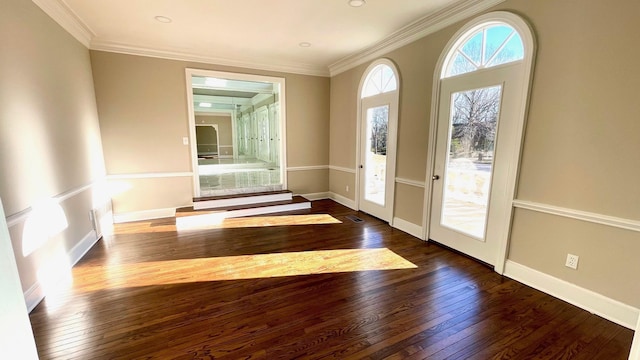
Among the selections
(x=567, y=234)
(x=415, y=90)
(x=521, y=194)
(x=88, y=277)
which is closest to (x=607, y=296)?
(x=567, y=234)

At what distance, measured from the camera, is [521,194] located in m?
2.55

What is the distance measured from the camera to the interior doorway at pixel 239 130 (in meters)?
4.98

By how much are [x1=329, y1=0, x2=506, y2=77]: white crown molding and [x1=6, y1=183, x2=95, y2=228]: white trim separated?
171 inches

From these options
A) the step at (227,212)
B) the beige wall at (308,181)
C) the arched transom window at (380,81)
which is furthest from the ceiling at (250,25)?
the step at (227,212)

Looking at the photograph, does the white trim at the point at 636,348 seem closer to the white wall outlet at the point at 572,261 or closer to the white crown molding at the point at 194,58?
the white wall outlet at the point at 572,261

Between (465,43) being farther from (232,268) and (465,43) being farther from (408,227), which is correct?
(232,268)

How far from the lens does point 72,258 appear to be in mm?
2949

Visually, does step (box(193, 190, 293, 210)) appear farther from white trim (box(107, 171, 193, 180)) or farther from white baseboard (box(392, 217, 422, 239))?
white baseboard (box(392, 217, 422, 239))

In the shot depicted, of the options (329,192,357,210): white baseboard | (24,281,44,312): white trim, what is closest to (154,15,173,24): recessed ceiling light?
(24,281,44,312): white trim

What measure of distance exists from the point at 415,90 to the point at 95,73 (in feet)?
15.1

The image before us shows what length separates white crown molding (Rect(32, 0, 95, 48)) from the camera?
2.69 m

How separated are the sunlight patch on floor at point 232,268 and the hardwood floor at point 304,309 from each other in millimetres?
12

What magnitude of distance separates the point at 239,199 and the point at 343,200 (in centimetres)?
206

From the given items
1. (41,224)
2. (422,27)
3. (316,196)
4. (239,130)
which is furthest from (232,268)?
(239,130)
